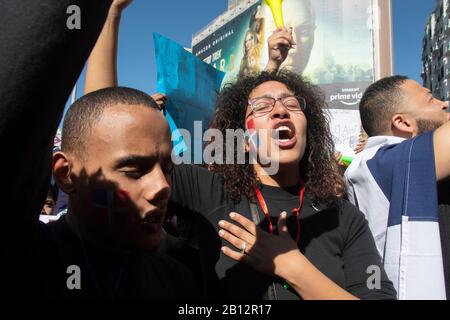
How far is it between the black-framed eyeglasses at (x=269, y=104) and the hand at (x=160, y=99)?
0.58m

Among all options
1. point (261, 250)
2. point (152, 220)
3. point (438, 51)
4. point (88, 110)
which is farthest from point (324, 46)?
point (438, 51)

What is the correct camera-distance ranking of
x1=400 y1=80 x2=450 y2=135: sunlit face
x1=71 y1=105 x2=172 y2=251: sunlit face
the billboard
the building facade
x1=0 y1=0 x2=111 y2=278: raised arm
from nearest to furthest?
x1=0 y1=0 x2=111 y2=278: raised arm, x1=71 y1=105 x2=172 y2=251: sunlit face, x1=400 y1=80 x2=450 y2=135: sunlit face, the billboard, the building facade

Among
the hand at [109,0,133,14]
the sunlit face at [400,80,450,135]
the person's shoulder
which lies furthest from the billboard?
the hand at [109,0,133,14]

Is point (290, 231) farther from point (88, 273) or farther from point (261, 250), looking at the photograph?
point (88, 273)

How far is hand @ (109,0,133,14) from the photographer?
1.44m

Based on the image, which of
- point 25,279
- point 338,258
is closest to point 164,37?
point 338,258

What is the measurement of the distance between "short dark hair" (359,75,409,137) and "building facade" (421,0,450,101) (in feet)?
147

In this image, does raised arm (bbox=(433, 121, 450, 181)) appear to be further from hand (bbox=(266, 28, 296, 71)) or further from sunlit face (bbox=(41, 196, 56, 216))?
sunlit face (bbox=(41, 196, 56, 216))

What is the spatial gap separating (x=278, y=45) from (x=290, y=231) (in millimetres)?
1331

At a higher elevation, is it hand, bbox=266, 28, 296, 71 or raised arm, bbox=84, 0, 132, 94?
hand, bbox=266, 28, 296, 71

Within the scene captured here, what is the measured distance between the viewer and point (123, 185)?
3.18 feet

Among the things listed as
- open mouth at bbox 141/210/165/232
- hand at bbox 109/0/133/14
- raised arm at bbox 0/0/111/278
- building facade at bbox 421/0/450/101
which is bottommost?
open mouth at bbox 141/210/165/232

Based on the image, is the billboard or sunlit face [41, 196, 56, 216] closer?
sunlit face [41, 196, 56, 216]
